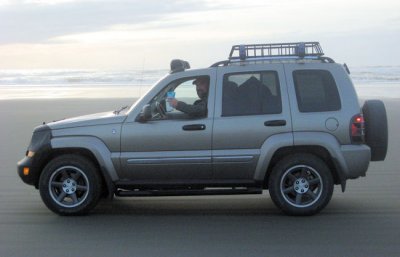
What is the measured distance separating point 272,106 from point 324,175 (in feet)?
3.20

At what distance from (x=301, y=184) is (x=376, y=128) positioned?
3.52 ft

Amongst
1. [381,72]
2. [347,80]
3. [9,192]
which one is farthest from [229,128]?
[381,72]

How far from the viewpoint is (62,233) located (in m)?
7.23

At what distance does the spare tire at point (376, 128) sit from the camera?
25.7 ft

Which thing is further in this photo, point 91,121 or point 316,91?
point 91,121

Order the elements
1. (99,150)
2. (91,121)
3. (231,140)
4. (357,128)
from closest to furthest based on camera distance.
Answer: (357,128), (231,140), (99,150), (91,121)

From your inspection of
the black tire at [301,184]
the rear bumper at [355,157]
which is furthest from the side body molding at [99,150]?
the rear bumper at [355,157]

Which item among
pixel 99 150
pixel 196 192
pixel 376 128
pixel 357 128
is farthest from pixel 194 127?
pixel 376 128

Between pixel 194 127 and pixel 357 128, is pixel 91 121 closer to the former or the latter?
pixel 194 127

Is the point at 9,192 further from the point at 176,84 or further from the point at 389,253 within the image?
the point at 389,253

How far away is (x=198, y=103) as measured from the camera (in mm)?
8023

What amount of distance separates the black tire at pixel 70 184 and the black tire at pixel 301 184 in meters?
2.06

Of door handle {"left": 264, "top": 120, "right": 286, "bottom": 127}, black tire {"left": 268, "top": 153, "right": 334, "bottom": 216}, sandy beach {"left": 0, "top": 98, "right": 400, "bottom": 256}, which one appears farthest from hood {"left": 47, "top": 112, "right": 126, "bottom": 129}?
black tire {"left": 268, "top": 153, "right": 334, "bottom": 216}

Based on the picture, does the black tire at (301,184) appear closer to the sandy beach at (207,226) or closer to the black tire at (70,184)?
the sandy beach at (207,226)
